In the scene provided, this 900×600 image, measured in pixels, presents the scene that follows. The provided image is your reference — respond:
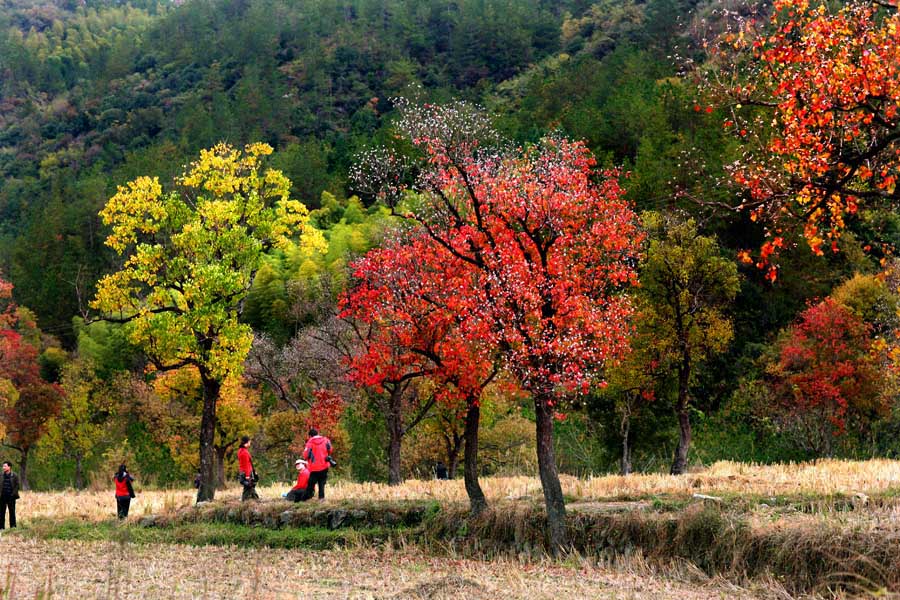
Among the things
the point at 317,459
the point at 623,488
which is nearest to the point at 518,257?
the point at 623,488

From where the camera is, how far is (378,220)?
3019 inches

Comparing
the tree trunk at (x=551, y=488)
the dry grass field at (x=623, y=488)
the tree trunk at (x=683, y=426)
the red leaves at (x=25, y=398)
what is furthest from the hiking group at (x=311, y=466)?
the red leaves at (x=25, y=398)

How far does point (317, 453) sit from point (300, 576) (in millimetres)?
9720

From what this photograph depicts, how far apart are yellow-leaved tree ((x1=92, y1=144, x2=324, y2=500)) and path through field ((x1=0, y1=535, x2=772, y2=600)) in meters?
8.25

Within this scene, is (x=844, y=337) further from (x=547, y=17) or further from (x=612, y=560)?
(x=547, y=17)

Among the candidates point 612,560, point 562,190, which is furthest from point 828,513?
A: point 562,190

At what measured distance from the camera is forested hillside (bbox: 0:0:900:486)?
139 feet

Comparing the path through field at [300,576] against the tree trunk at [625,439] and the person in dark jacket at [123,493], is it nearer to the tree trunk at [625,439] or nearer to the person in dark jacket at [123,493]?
the person in dark jacket at [123,493]

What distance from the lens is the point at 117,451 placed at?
6312 centimetres

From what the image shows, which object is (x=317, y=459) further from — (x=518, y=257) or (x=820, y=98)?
(x=820, y=98)

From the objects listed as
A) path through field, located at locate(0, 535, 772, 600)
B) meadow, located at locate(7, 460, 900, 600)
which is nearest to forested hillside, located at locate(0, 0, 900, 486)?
meadow, located at locate(7, 460, 900, 600)

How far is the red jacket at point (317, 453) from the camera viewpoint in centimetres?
2667

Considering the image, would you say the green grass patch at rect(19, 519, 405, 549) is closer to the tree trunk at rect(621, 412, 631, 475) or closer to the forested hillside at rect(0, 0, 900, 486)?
the forested hillside at rect(0, 0, 900, 486)

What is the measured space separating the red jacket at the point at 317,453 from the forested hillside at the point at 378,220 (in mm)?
7339
